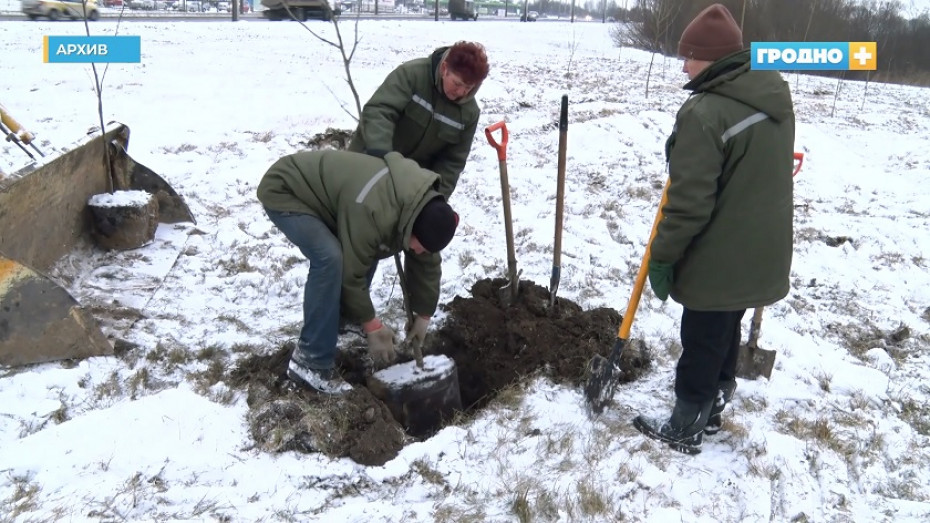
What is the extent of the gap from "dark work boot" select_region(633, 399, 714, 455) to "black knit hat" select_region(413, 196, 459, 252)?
1370 millimetres

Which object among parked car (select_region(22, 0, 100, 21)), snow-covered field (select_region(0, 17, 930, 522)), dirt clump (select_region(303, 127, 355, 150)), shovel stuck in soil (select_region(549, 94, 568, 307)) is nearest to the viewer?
snow-covered field (select_region(0, 17, 930, 522))

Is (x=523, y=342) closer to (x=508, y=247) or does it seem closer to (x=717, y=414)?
(x=508, y=247)

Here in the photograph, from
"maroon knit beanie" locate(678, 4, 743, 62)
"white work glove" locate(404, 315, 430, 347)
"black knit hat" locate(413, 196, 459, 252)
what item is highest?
"maroon knit beanie" locate(678, 4, 743, 62)

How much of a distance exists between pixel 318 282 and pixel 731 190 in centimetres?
189

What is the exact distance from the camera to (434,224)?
9.07ft

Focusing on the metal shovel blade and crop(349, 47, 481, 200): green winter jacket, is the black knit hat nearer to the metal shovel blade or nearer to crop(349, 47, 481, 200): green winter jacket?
crop(349, 47, 481, 200): green winter jacket

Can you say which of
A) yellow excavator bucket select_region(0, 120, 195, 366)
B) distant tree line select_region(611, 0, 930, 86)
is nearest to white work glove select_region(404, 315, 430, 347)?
yellow excavator bucket select_region(0, 120, 195, 366)

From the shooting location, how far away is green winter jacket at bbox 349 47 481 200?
3.40 metres

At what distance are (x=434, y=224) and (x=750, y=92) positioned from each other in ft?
4.45

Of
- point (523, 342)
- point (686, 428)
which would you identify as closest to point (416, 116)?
point (523, 342)

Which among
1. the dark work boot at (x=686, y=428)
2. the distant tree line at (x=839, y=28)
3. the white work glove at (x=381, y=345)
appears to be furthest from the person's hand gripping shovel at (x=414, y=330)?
the distant tree line at (x=839, y=28)

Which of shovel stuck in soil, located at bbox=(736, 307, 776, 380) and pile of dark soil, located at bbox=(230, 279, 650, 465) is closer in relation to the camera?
pile of dark soil, located at bbox=(230, 279, 650, 465)

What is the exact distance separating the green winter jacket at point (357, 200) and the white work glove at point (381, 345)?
6.0 inches

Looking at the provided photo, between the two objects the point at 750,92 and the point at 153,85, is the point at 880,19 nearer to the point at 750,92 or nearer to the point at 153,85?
the point at 153,85
